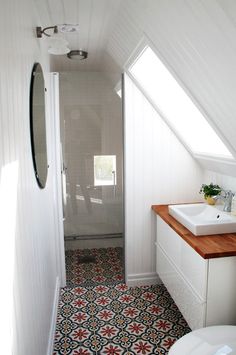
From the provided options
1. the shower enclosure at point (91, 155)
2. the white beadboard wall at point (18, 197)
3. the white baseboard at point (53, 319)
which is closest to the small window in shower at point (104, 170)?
the shower enclosure at point (91, 155)

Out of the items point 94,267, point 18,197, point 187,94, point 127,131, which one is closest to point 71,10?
point 187,94

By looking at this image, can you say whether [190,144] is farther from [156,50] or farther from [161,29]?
[161,29]

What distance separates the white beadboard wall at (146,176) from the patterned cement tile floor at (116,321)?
27 cm

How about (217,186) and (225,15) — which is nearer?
(225,15)

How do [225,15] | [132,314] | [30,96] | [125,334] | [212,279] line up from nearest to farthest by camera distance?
[225,15], [30,96], [212,279], [125,334], [132,314]

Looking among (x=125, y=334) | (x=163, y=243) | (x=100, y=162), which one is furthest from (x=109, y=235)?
(x=125, y=334)

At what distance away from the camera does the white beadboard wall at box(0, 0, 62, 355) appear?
0.98m

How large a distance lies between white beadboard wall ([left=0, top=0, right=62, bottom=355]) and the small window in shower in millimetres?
2047

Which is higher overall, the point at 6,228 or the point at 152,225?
the point at 6,228

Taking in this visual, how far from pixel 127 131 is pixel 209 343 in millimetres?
1836

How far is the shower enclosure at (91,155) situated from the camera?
3600mm

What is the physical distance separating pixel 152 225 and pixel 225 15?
2.11 metres

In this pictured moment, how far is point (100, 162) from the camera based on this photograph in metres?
3.74

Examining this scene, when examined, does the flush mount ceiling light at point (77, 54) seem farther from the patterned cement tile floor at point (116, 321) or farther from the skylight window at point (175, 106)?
the patterned cement tile floor at point (116, 321)
